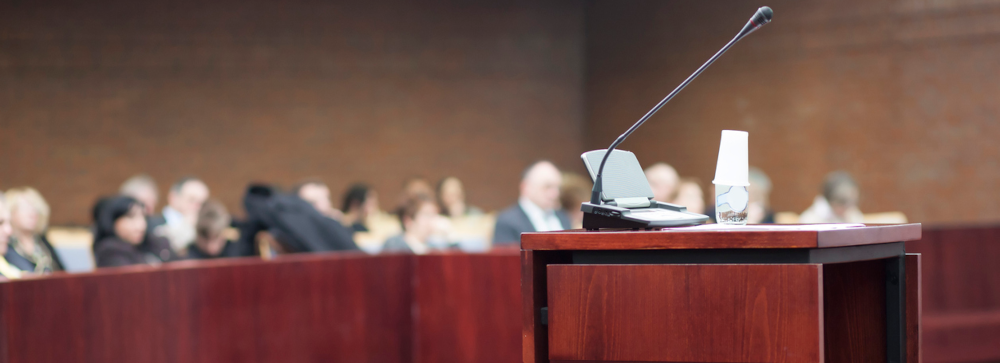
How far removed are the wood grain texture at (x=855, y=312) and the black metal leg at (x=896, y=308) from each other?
30 mm

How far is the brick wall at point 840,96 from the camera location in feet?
23.2

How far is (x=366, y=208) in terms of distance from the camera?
661 centimetres

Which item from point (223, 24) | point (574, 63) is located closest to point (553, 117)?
point (574, 63)

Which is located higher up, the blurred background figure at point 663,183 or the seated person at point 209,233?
the blurred background figure at point 663,183

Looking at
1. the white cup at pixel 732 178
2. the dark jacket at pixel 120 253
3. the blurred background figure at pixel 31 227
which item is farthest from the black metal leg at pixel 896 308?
the blurred background figure at pixel 31 227

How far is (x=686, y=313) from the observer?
1406 mm

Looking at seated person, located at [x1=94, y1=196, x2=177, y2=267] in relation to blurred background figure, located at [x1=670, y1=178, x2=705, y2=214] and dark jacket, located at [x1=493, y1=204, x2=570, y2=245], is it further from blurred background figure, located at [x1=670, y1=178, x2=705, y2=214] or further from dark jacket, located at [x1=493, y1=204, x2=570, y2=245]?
blurred background figure, located at [x1=670, y1=178, x2=705, y2=214]

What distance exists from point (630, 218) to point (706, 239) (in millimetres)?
159

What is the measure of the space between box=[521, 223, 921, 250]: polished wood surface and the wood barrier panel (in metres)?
2.03

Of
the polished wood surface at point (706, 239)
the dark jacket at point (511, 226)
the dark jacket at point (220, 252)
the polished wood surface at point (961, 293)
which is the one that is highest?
the polished wood surface at point (706, 239)

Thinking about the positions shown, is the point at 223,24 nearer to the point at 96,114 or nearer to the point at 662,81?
the point at 96,114

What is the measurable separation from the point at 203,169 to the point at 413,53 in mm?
2597

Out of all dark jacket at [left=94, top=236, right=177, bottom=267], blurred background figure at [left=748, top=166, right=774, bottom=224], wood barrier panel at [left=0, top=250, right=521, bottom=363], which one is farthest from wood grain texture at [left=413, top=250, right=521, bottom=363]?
blurred background figure at [left=748, top=166, right=774, bottom=224]

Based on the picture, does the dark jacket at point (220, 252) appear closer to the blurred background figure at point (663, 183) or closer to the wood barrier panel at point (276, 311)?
the wood barrier panel at point (276, 311)
